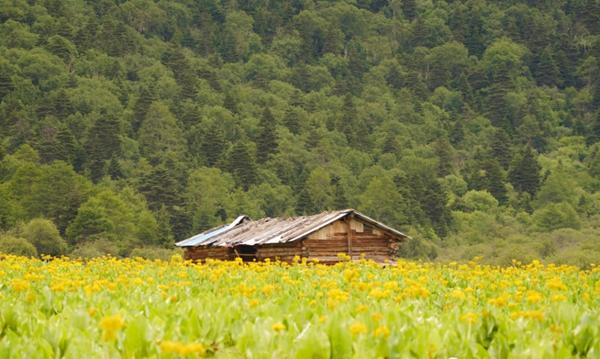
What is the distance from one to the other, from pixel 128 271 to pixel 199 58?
17285 cm

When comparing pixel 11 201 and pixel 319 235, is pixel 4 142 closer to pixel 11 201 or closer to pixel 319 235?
pixel 11 201

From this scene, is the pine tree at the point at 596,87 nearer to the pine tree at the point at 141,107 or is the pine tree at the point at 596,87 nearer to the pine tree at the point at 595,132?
the pine tree at the point at 595,132

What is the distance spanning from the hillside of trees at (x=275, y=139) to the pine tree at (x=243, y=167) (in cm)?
20

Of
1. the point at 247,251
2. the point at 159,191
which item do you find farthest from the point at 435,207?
the point at 247,251

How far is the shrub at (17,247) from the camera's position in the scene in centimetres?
6262

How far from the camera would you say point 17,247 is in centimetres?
6406

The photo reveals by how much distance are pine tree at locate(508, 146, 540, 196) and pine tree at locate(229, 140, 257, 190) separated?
40.9 metres

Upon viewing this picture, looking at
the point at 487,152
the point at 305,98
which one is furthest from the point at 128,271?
the point at 305,98

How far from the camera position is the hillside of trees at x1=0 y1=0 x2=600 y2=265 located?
9606 cm

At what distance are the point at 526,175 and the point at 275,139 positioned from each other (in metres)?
39.2

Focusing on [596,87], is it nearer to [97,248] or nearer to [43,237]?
[97,248]

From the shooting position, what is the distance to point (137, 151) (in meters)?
133

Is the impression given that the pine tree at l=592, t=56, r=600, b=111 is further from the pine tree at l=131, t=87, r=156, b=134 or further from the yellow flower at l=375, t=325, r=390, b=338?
the yellow flower at l=375, t=325, r=390, b=338

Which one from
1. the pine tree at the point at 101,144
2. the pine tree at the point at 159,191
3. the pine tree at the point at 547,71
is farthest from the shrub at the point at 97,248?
the pine tree at the point at 547,71
